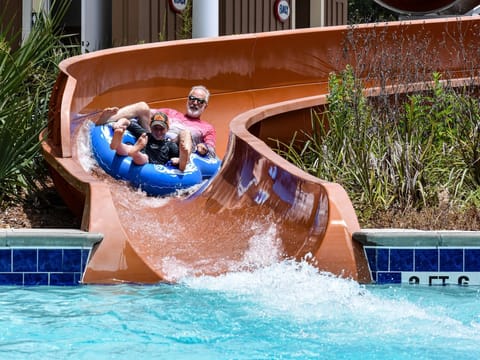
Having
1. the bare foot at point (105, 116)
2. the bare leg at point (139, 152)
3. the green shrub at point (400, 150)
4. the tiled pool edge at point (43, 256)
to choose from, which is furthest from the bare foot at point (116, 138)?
the tiled pool edge at point (43, 256)

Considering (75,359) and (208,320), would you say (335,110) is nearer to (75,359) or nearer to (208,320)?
(208,320)

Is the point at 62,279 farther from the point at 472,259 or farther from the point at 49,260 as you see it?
the point at 472,259

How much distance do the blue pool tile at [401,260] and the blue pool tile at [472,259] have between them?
10.7 inches

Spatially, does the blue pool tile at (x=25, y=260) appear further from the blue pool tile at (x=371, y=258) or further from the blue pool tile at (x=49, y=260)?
the blue pool tile at (x=371, y=258)

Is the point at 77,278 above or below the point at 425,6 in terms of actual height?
below

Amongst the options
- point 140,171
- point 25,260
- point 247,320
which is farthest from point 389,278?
point 140,171

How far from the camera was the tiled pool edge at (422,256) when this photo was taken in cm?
435

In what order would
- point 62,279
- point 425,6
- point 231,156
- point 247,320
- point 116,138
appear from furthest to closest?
point 425,6 → point 116,138 → point 231,156 → point 62,279 → point 247,320

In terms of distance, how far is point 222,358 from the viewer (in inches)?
126

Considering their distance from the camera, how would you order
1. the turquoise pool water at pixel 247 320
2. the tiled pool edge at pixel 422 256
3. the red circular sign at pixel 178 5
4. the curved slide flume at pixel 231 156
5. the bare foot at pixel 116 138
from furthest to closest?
the red circular sign at pixel 178 5, the bare foot at pixel 116 138, the curved slide flume at pixel 231 156, the tiled pool edge at pixel 422 256, the turquoise pool water at pixel 247 320

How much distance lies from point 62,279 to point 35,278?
130 mm

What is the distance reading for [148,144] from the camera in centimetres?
672

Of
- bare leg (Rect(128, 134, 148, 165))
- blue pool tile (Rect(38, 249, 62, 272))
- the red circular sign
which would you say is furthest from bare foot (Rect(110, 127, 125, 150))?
the red circular sign

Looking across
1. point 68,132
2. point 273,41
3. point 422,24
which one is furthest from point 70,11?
point 68,132
